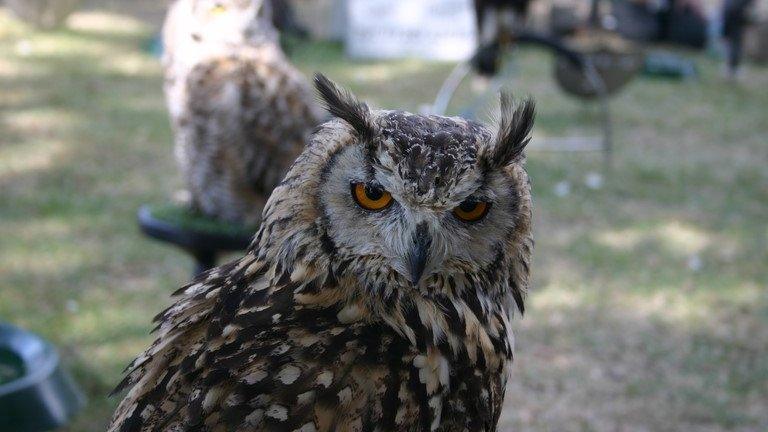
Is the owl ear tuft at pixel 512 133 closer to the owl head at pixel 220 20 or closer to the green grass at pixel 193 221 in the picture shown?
the green grass at pixel 193 221

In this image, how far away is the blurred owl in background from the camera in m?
3.07

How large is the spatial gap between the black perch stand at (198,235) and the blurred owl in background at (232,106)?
0.17m

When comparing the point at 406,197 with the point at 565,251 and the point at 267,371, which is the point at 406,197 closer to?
the point at 267,371

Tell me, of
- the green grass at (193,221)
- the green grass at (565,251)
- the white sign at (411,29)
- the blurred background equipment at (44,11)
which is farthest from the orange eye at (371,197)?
the blurred background equipment at (44,11)

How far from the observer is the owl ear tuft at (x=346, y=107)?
146 centimetres

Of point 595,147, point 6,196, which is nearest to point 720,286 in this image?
point 595,147

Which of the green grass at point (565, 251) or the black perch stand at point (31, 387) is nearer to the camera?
the black perch stand at point (31, 387)

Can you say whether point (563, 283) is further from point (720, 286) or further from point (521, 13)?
point (521, 13)

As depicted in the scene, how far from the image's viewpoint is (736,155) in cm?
797

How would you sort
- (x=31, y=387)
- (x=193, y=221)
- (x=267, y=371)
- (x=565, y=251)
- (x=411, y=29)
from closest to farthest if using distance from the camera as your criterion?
1. (x=267, y=371)
2. (x=31, y=387)
3. (x=193, y=221)
4. (x=565, y=251)
5. (x=411, y=29)

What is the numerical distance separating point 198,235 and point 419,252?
1523 millimetres

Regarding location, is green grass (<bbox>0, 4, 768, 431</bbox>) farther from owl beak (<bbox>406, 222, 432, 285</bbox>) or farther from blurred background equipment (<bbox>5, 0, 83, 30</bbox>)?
owl beak (<bbox>406, 222, 432, 285</bbox>)

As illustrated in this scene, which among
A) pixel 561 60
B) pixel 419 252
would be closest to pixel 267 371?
pixel 419 252

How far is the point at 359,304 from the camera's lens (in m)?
1.53
